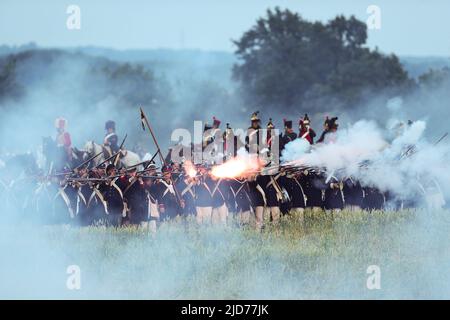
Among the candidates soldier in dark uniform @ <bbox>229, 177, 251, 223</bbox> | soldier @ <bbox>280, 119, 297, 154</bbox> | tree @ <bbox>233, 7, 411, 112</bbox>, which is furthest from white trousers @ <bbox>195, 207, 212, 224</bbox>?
tree @ <bbox>233, 7, 411, 112</bbox>

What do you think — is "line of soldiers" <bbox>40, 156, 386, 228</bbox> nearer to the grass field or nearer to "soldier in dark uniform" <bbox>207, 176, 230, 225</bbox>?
"soldier in dark uniform" <bbox>207, 176, 230, 225</bbox>

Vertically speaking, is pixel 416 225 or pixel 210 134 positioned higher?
pixel 210 134

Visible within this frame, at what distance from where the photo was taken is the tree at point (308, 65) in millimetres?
67500

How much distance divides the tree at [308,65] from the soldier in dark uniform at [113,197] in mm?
42352

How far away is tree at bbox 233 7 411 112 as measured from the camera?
6750 centimetres

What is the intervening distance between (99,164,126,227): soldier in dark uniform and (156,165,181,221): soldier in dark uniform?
2.60 ft

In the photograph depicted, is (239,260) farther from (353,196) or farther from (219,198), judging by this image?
(353,196)

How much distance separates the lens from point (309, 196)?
82.4 feet

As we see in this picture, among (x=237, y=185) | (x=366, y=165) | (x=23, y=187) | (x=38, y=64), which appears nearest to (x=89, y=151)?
(x=23, y=187)

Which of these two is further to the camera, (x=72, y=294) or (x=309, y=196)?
(x=309, y=196)

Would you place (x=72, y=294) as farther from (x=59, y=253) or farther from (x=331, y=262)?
(x=331, y=262)

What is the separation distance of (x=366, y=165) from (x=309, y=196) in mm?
1387

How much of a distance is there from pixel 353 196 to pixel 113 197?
5.85 meters

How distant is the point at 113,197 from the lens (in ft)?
76.4
